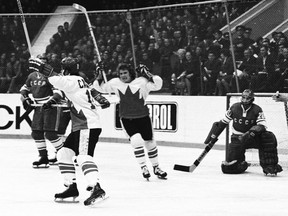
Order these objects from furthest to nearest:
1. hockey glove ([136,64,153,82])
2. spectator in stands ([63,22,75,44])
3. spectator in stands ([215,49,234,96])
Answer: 1. spectator in stands ([63,22,75,44])
2. spectator in stands ([215,49,234,96])
3. hockey glove ([136,64,153,82])

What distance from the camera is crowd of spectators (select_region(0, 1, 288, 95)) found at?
1107 cm

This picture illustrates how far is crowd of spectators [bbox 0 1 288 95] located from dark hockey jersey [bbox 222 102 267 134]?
6.85 feet

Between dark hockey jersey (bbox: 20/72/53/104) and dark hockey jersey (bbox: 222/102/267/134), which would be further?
dark hockey jersey (bbox: 20/72/53/104)

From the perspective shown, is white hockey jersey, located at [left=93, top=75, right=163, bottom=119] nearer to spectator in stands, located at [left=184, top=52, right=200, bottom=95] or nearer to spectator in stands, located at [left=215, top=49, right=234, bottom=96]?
spectator in stands, located at [left=215, top=49, right=234, bottom=96]

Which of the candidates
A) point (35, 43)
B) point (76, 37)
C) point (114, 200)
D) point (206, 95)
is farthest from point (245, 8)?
point (114, 200)

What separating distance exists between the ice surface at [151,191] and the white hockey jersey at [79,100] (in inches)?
26.8

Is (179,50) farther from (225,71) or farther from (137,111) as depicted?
(137,111)

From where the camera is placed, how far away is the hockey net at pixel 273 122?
31.1ft

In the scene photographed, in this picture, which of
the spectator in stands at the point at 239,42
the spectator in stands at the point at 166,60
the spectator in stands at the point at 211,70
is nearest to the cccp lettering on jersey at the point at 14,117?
the spectator in stands at the point at 166,60

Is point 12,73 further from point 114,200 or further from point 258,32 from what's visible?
point 114,200

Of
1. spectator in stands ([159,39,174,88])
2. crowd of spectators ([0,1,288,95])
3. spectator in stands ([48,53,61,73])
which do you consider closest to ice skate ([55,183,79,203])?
crowd of spectators ([0,1,288,95])

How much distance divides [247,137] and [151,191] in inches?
75.6

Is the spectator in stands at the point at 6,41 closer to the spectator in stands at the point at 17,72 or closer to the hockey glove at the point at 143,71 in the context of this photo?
the spectator in stands at the point at 17,72

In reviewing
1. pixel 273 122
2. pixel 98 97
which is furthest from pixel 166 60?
pixel 98 97
